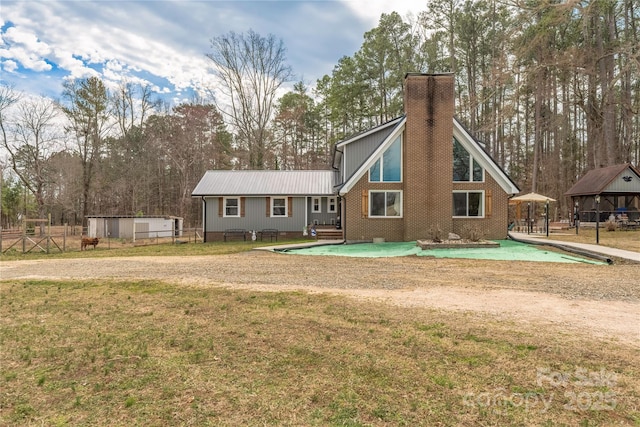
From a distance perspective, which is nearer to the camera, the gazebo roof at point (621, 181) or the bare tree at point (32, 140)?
the gazebo roof at point (621, 181)

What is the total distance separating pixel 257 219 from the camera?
2128cm

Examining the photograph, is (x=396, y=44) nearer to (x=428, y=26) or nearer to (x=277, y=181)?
(x=428, y=26)

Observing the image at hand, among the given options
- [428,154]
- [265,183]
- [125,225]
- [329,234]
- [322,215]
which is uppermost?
[428,154]

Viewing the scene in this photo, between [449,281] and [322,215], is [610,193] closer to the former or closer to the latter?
[322,215]

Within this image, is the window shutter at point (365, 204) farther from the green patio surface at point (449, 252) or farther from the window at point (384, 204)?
the green patio surface at point (449, 252)

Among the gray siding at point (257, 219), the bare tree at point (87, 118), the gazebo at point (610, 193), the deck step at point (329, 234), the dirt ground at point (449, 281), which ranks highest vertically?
the bare tree at point (87, 118)

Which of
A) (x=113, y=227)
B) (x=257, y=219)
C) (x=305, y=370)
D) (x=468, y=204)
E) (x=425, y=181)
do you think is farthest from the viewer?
(x=113, y=227)

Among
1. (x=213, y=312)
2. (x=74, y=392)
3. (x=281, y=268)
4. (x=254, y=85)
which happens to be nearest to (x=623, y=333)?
(x=213, y=312)

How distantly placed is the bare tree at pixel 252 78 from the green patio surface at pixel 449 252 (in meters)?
18.2

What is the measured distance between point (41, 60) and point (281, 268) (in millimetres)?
15881

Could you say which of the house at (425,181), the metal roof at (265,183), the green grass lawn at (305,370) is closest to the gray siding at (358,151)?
the house at (425,181)

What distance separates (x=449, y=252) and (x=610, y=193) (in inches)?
726

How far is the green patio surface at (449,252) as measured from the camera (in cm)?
1134

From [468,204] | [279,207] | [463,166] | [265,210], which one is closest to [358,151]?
[463,166]
